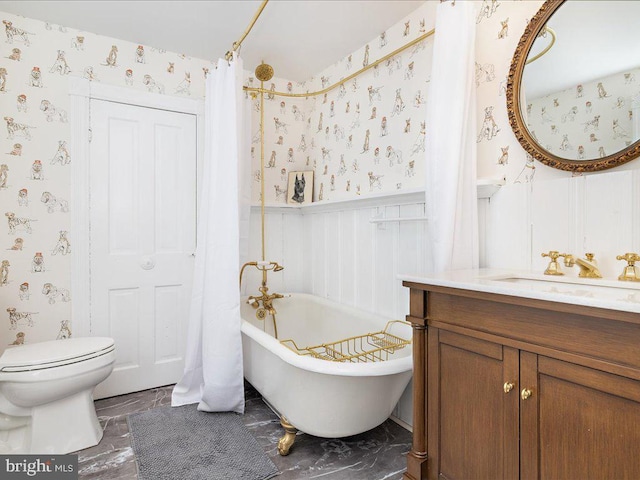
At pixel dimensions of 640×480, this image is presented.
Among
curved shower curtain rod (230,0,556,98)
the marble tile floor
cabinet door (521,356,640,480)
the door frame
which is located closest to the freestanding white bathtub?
the marble tile floor

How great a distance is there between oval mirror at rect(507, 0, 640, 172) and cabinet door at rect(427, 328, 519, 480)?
834mm

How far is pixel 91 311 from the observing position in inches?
100

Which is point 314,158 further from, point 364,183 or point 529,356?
point 529,356

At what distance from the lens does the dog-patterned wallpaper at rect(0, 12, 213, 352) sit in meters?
2.32

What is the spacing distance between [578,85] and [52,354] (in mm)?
2718

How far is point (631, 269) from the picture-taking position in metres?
1.26

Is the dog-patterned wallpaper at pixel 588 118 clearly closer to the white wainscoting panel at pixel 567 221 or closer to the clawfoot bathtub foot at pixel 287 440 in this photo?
the white wainscoting panel at pixel 567 221

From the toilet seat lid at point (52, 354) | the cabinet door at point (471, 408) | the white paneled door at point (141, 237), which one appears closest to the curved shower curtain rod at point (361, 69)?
the white paneled door at point (141, 237)

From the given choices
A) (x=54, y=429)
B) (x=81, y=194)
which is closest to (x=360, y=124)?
(x=81, y=194)

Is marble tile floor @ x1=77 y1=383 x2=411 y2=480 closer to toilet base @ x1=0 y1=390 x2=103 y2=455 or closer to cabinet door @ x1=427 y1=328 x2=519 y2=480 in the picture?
toilet base @ x1=0 y1=390 x2=103 y2=455

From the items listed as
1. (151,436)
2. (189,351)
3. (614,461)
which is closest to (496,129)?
(614,461)

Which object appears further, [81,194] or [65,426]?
[81,194]

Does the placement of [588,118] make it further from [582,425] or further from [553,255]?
[582,425]

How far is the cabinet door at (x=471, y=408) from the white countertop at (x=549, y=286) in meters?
0.20
